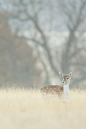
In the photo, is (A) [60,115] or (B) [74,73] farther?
(B) [74,73]

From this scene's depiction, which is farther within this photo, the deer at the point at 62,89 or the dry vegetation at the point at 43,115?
the deer at the point at 62,89

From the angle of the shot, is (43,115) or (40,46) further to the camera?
(40,46)

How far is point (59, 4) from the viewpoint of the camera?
1769 cm

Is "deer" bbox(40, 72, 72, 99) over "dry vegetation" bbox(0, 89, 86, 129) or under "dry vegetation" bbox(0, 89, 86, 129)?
over

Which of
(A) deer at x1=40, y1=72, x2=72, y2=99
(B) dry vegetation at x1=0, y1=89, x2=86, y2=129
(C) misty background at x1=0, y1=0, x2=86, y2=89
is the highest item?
(C) misty background at x1=0, y1=0, x2=86, y2=89

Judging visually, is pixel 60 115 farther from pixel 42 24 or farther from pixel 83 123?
pixel 42 24

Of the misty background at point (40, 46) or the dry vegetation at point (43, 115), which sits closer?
the dry vegetation at point (43, 115)

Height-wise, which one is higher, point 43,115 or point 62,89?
point 62,89

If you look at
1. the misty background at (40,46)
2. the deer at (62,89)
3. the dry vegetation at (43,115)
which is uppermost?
the misty background at (40,46)

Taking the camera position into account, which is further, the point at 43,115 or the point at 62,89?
the point at 62,89

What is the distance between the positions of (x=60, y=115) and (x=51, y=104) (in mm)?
1080

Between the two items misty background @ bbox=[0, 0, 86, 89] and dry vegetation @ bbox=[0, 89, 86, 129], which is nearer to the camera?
dry vegetation @ bbox=[0, 89, 86, 129]

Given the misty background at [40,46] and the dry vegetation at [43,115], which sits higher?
the misty background at [40,46]

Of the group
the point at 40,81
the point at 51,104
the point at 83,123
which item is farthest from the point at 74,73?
the point at 83,123
